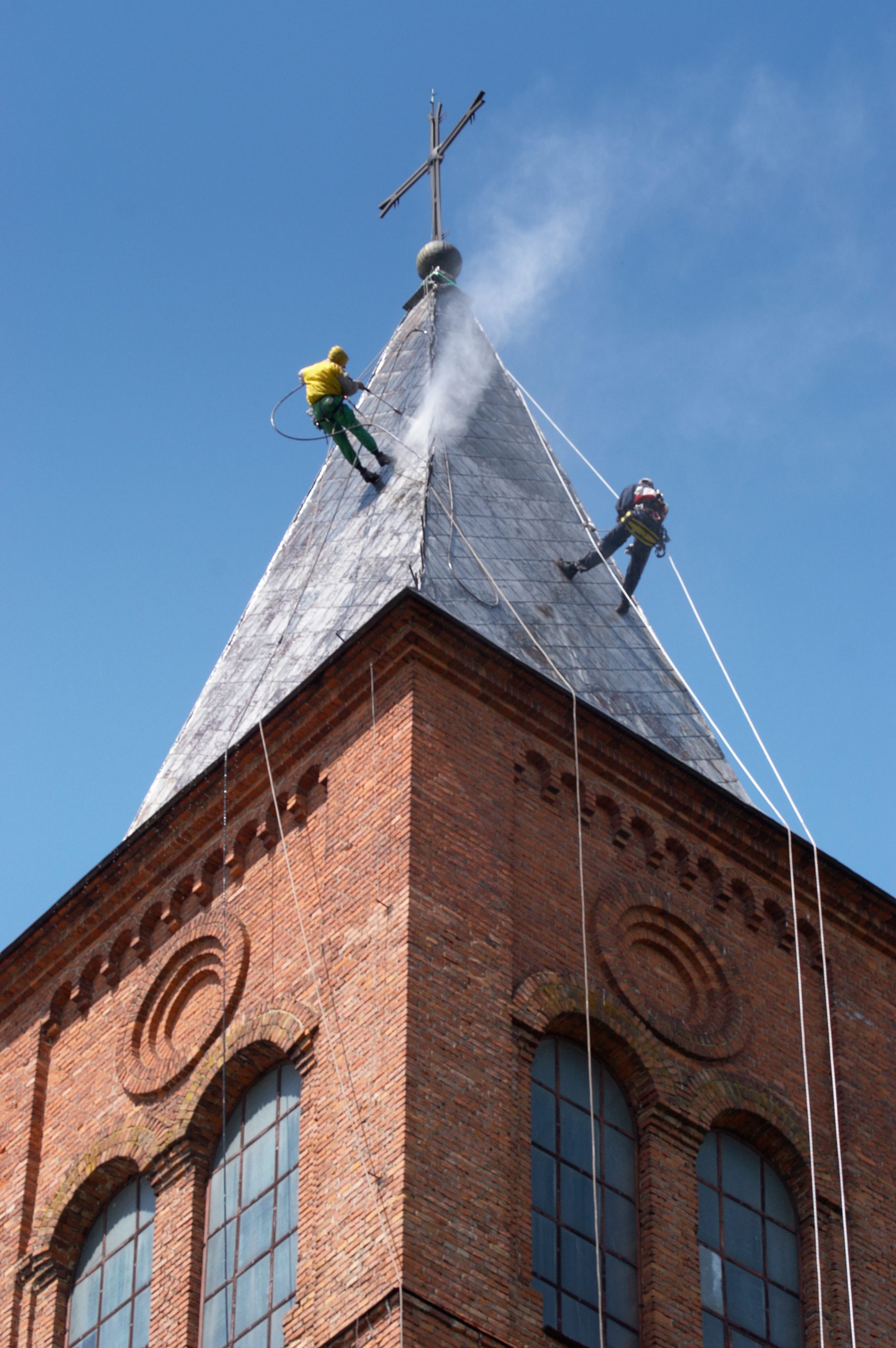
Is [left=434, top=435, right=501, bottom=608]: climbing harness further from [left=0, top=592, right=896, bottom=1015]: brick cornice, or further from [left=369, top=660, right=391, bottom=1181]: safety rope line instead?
[left=369, top=660, right=391, bottom=1181]: safety rope line

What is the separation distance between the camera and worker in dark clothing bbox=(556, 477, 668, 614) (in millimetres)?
32531

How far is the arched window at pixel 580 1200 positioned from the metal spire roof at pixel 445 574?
4424mm

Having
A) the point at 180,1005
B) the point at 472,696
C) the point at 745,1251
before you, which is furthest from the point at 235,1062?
the point at 745,1251

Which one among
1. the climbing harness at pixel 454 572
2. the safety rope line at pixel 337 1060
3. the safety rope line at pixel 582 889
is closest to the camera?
the safety rope line at pixel 337 1060

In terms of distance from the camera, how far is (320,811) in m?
28.1

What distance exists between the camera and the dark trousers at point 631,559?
108 feet

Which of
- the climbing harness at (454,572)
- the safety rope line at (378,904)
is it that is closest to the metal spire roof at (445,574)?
the climbing harness at (454,572)

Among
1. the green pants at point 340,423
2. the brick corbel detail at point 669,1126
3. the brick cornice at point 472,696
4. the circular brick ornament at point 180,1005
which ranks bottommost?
the brick corbel detail at point 669,1126

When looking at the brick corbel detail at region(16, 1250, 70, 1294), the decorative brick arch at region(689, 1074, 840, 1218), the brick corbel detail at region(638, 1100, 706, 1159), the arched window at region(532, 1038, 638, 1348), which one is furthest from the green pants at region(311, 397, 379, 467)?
the brick corbel detail at region(16, 1250, 70, 1294)

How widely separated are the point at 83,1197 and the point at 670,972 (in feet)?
18.4

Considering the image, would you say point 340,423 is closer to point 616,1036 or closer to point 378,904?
point 378,904

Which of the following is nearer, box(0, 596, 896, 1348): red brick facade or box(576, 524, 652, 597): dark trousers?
box(0, 596, 896, 1348): red brick facade

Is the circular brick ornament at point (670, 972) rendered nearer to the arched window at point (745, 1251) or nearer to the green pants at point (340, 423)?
the arched window at point (745, 1251)

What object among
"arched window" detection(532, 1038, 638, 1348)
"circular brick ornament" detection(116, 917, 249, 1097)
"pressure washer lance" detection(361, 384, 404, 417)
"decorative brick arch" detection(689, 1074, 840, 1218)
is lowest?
"arched window" detection(532, 1038, 638, 1348)
